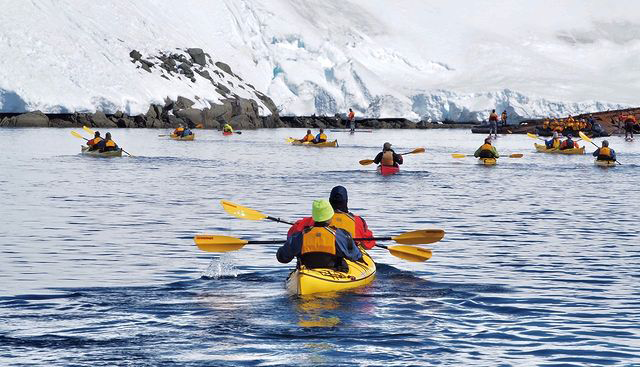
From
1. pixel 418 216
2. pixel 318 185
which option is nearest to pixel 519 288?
pixel 418 216

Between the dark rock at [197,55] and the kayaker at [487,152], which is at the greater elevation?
the dark rock at [197,55]

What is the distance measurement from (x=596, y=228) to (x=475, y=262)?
7215 mm

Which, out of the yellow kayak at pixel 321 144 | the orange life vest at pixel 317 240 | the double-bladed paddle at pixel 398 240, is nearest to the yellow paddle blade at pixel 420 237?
the double-bladed paddle at pixel 398 240

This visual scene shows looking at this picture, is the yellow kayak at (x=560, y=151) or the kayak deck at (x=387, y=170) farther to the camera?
the yellow kayak at (x=560, y=151)

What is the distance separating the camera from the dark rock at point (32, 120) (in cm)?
12000

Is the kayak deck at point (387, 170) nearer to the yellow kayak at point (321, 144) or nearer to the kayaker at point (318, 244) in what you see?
the yellow kayak at point (321, 144)

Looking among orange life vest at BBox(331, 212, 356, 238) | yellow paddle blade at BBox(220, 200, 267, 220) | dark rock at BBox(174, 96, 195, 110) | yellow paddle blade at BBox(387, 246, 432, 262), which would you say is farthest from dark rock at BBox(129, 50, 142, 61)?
orange life vest at BBox(331, 212, 356, 238)

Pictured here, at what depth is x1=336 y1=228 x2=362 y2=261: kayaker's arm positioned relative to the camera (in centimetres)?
1642

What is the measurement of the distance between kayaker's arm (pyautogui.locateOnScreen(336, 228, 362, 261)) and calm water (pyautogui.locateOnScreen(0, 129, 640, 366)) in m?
0.57

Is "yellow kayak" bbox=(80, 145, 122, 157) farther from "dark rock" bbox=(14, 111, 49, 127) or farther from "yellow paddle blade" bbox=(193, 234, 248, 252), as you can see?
"dark rock" bbox=(14, 111, 49, 127)

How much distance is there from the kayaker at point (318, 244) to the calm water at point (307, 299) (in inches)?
23.3

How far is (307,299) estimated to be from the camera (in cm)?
1573

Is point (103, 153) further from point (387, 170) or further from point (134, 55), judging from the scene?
point (134, 55)

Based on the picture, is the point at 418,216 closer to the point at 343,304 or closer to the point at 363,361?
the point at 343,304
